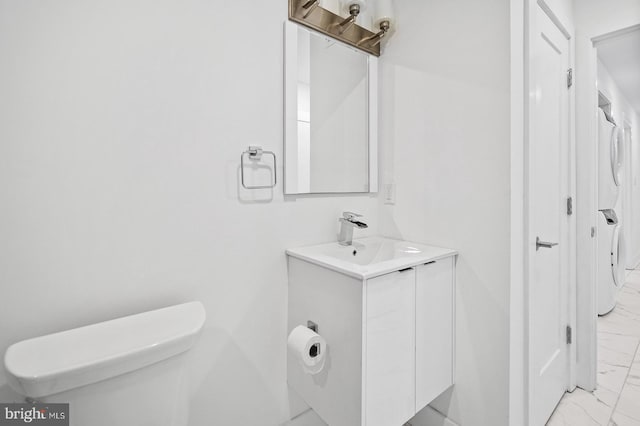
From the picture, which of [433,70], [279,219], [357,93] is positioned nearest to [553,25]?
[433,70]

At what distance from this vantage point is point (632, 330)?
2.54m

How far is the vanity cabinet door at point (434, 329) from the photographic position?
126cm

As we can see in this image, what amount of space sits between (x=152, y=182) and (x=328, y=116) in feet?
2.99

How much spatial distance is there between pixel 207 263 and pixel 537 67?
5.66ft

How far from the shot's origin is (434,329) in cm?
133

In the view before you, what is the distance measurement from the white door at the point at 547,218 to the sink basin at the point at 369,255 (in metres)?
0.47

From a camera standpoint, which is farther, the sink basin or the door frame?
the door frame

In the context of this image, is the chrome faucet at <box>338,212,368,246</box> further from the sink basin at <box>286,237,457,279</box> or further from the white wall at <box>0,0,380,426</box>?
the white wall at <box>0,0,380,426</box>

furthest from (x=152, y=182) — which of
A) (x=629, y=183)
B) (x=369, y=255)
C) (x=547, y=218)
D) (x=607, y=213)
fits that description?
(x=629, y=183)

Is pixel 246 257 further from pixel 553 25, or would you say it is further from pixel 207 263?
pixel 553 25

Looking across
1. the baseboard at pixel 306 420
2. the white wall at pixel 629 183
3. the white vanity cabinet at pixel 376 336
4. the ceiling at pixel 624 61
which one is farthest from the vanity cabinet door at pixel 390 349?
the white wall at pixel 629 183

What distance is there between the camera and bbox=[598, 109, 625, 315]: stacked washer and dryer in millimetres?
2498

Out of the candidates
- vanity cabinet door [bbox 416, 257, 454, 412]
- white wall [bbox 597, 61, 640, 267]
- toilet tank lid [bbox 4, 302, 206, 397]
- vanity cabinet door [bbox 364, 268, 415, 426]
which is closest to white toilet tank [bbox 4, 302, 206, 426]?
toilet tank lid [bbox 4, 302, 206, 397]

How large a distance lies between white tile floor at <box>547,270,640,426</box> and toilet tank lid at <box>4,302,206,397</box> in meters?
1.89
